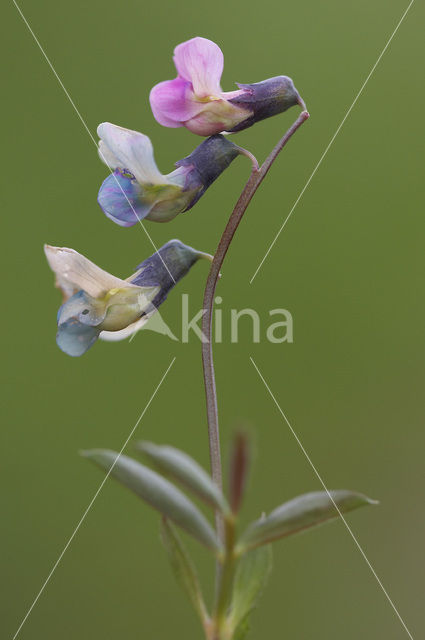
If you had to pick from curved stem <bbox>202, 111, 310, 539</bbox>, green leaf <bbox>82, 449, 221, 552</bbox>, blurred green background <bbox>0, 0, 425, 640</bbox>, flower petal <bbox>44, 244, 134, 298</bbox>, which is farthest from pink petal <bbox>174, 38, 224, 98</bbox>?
blurred green background <bbox>0, 0, 425, 640</bbox>

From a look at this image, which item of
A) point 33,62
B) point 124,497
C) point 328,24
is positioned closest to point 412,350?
point 124,497

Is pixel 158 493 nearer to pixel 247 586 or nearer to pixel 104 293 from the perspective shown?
pixel 247 586

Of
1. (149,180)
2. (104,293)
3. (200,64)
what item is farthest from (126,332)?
(200,64)

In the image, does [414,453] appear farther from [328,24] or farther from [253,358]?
[328,24]

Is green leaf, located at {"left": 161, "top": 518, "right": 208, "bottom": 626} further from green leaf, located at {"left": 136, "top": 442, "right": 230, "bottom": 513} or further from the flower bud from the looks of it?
the flower bud

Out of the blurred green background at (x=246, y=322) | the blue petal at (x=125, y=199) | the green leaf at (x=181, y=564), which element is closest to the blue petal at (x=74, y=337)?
the blue petal at (x=125, y=199)

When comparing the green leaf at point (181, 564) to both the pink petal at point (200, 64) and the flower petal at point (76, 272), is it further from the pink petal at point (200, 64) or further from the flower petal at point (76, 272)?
the pink petal at point (200, 64)
